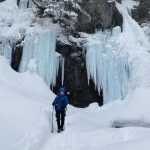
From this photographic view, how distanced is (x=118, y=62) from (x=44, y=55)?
3849 millimetres

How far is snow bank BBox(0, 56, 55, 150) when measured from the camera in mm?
9617

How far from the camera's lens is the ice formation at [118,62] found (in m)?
17.9

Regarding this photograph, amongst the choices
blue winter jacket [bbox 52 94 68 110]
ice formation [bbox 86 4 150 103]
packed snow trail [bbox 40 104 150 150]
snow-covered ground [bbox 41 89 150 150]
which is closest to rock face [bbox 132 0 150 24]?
ice formation [bbox 86 4 150 103]

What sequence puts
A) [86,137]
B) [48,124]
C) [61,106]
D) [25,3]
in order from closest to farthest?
1. [86,137]
2. [61,106]
3. [48,124]
4. [25,3]

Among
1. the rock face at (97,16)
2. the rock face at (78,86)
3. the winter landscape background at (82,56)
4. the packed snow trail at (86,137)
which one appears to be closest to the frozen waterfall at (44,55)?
the winter landscape background at (82,56)

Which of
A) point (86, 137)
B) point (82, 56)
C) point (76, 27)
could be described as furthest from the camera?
point (76, 27)

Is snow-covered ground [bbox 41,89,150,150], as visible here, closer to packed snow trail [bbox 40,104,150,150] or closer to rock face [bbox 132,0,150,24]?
packed snow trail [bbox 40,104,150,150]

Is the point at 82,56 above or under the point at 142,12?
under

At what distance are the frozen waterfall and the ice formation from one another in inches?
72.1

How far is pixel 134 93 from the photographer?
17094 millimetres

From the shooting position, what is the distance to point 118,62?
18406 millimetres

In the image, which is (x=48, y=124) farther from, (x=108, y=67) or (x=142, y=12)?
(x=142, y=12)

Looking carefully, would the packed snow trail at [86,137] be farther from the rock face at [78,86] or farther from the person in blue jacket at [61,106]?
the rock face at [78,86]

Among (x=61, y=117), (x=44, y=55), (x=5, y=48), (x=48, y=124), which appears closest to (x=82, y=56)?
(x=44, y=55)
